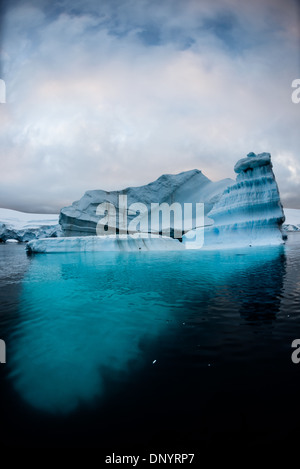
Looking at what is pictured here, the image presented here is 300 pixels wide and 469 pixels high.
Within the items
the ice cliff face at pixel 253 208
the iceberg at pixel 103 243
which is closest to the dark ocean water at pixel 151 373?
the iceberg at pixel 103 243

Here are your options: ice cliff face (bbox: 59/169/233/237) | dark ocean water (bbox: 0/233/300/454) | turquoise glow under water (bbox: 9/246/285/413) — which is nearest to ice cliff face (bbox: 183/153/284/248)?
ice cliff face (bbox: 59/169/233/237)

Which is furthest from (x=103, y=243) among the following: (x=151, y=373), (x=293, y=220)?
(x=293, y=220)

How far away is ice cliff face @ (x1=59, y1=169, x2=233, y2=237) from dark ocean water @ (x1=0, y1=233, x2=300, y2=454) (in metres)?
28.5

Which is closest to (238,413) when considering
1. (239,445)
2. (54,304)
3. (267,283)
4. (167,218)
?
(239,445)

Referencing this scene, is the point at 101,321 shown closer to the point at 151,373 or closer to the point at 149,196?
the point at 151,373

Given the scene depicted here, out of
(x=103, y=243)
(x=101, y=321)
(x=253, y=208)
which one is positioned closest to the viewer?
(x=101, y=321)

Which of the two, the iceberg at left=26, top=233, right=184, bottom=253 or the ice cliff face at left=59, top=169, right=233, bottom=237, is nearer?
the iceberg at left=26, top=233, right=184, bottom=253

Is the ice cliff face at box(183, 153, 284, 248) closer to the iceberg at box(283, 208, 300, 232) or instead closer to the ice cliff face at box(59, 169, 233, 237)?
the ice cliff face at box(59, 169, 233, 237)

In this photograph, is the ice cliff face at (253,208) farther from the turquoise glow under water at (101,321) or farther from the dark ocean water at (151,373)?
the dark ocean water at (151,373)

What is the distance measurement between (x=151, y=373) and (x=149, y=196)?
36046 millimetres

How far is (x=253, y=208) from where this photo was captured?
20844 mm

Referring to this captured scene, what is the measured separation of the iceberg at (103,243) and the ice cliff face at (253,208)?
23.0 ft

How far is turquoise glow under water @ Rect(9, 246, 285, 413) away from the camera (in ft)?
8.13
